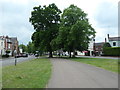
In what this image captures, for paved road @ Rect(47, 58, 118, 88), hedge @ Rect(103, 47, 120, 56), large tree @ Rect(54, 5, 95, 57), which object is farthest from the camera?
hedge @ Rect(103, 47, 120, 56)

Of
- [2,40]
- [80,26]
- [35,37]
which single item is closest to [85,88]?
[80,26]

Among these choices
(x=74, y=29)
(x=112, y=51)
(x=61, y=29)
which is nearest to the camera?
(x=74, y=29)

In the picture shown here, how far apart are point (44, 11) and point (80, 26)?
16789 millimetres

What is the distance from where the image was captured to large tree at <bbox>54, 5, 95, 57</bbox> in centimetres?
4428

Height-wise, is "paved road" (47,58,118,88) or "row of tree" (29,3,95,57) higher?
"row of tree" (29,3,95,57)

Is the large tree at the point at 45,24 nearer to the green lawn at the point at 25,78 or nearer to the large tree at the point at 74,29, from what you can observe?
the large tree at the point at 74,29

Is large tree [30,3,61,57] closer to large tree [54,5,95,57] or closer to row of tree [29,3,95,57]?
row of tree [29,3,95,57]

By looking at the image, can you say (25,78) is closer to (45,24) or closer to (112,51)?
(45,24)

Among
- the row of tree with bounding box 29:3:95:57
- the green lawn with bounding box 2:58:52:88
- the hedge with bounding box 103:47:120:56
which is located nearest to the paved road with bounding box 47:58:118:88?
the green lawn with bounding box 2:58:52:88

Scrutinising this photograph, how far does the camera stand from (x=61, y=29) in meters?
47.1

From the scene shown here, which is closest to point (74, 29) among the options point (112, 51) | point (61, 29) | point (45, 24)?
point (61, 29)

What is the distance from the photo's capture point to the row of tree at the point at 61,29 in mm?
45219

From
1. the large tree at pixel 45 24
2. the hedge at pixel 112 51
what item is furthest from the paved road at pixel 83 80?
the hedge at pixel 112 51

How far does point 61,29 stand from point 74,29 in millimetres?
4604
